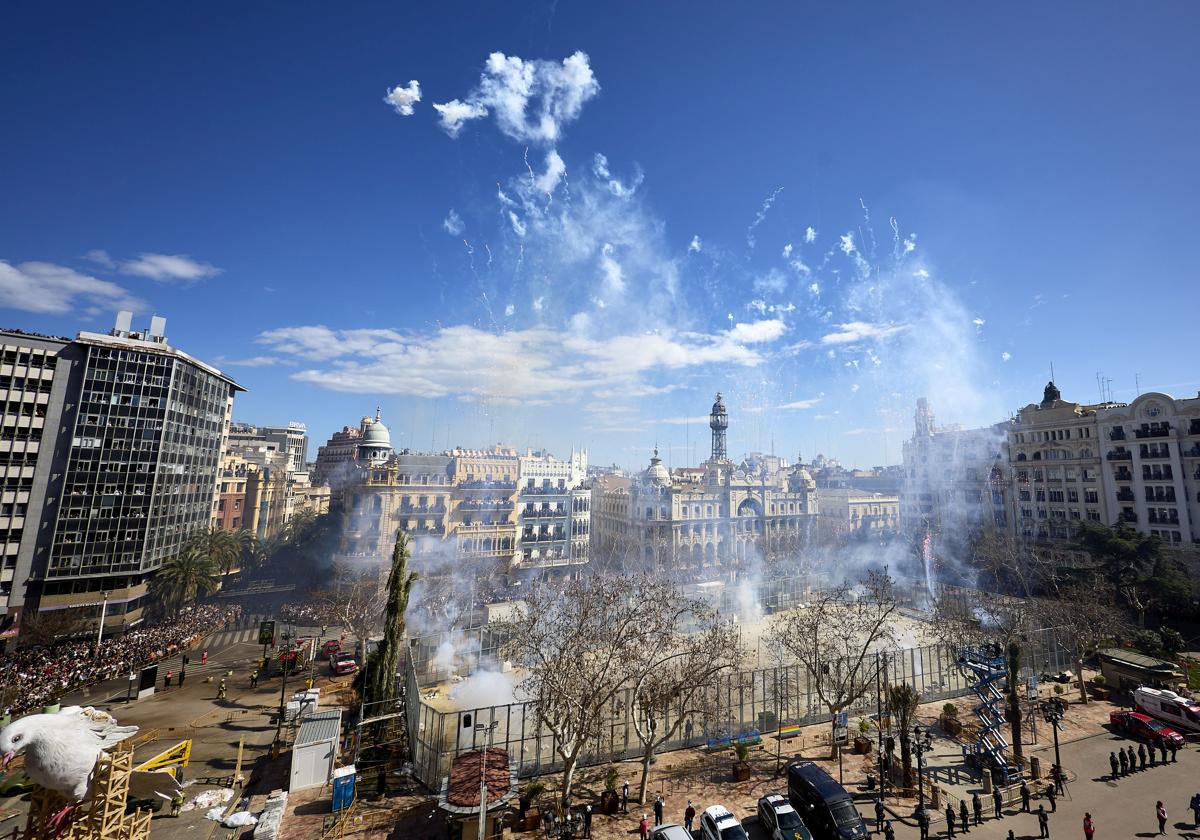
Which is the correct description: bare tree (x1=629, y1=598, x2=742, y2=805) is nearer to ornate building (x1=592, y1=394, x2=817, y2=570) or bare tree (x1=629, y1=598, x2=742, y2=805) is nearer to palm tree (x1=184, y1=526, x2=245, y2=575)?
ornate building (x1=592, y1=394, x2=817, y2=570)

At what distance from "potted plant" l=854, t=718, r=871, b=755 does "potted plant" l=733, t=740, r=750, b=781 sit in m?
6.28

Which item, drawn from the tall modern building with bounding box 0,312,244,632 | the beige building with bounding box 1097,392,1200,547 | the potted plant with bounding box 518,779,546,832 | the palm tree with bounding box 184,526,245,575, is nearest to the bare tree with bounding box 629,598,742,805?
the potted plant with bounding box 518,779,546,832

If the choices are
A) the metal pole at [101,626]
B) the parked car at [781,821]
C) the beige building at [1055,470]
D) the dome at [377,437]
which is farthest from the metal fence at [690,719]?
the dome at [377,437]

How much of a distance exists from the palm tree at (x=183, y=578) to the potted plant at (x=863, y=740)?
198 feet

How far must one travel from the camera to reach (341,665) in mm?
39250

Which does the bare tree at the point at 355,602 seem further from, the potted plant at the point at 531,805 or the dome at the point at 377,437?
the dome at the point at 377,437

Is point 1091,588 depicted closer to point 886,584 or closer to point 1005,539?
point 886,584

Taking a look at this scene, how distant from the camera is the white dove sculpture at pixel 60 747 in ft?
Result: 37.9

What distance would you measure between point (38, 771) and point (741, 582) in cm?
6491

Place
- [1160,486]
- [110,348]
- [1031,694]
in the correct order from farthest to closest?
[1160,486] → [110,348] → [1031,694]

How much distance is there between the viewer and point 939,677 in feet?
109

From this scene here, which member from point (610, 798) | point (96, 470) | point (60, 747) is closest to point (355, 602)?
point (96, 470)

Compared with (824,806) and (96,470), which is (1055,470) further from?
(96,470)

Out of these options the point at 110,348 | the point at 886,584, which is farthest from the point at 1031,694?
the point at 110,348
